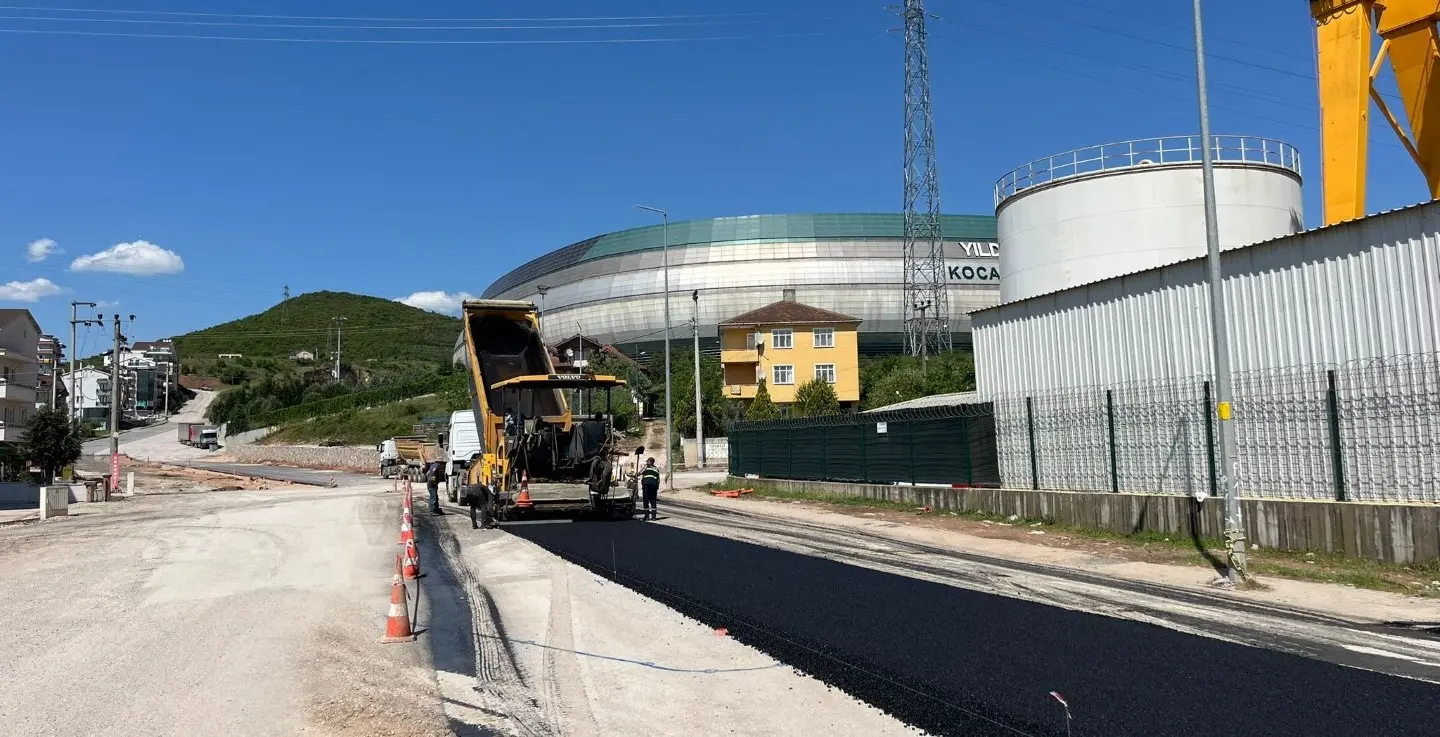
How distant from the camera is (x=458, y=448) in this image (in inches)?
1047

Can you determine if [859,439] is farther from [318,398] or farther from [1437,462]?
[318,398]

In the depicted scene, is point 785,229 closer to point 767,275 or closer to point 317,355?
point 767,275

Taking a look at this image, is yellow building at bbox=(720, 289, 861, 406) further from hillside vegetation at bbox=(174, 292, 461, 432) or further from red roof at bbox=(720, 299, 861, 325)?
hillside vegetation at bbox=(174, 292, 461, 432)

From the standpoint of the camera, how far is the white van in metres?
25.9

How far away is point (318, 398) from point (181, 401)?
37789 millimetres

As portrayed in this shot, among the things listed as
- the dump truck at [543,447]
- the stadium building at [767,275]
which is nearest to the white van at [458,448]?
the dump truck at [543,447]

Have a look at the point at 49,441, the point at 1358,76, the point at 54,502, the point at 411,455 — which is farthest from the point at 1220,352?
the point at 49,441

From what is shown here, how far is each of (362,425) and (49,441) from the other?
34817 millimetres

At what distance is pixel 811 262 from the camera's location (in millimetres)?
83375

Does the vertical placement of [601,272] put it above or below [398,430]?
above

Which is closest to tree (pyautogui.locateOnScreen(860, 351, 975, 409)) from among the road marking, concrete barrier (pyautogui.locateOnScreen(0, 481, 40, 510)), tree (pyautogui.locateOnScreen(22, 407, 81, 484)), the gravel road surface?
the gravel road surface

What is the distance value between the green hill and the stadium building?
1555 inches

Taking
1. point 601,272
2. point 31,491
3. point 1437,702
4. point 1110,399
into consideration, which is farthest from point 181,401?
point 1437,702

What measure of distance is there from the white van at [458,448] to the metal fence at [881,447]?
31.3ft
